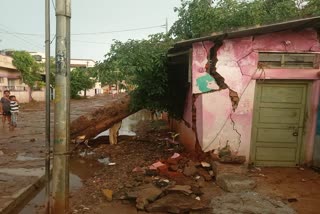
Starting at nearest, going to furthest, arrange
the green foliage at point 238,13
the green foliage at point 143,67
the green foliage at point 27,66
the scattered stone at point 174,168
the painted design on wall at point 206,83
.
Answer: the scattered stone at point 174,168 → the painted design on wall at point 206,83 → the green foliage at point 143,67 → the green foliage at point 238,13 → the green foliage at point 27,66

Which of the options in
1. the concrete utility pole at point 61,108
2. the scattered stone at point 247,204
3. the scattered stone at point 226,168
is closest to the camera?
the concrete utility pole at point 61,108

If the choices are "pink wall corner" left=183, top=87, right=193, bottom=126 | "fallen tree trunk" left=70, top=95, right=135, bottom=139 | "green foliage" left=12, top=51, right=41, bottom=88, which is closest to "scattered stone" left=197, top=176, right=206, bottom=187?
"pink wall corner" left=183, top=87, right=193, bottom=126

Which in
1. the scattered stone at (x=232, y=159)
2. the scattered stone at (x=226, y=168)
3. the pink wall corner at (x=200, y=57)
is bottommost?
the scattered stone at (x=226, y=168)

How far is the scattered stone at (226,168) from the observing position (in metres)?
5.96

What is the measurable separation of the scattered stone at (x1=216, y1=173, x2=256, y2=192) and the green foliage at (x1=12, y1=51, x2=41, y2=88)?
26111mm

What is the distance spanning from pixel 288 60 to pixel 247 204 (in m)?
3.55

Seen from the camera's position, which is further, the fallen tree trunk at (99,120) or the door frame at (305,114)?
the fallen tree trunk at (99,120)

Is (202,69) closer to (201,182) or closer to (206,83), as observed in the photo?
(206,83)

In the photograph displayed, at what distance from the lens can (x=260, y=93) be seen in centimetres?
661

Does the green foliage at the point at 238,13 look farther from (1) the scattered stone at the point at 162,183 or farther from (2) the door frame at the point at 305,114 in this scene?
(1) the scattered stone at the point at 162,183

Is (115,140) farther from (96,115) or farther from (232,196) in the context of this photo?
(232,196)

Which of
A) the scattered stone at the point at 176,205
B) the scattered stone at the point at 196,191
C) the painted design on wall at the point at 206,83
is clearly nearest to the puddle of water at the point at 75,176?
the scattered stone at the point at 176,205

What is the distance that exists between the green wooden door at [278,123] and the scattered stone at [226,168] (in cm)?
79

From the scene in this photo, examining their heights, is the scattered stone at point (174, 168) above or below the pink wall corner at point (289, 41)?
below
